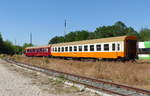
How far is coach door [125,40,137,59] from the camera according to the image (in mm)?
20656

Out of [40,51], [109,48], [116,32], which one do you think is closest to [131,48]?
[109,48]

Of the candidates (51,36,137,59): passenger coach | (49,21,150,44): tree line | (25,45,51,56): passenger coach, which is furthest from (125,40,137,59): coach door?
(49,21,150,44): tree line

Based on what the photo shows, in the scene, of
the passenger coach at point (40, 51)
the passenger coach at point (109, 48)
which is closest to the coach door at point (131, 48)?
the passenger coach at point (109, 48)

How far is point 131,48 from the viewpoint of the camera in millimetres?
21406

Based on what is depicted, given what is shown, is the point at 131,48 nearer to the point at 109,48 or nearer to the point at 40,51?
the point at 109,48

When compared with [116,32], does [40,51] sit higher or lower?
lower

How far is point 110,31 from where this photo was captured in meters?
86.9

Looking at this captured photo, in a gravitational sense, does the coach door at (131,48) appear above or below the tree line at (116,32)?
below

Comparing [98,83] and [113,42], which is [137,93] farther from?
[113,42]

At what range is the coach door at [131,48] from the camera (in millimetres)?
20656

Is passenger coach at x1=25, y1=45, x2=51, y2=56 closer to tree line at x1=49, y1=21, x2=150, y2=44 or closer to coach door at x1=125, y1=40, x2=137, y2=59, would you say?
coach door at x1=125, y1=40, x2=137, y2=59

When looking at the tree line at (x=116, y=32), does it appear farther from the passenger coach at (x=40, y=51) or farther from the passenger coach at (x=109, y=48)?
the passenger coach at (x=109, y=48)

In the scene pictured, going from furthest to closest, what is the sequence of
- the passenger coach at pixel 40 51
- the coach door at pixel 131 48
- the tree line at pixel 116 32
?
the tree line at pixel 116 32 < the passenger coach at pixel 40 51 < the coach door at pixel 131 48

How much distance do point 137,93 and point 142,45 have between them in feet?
58.0
